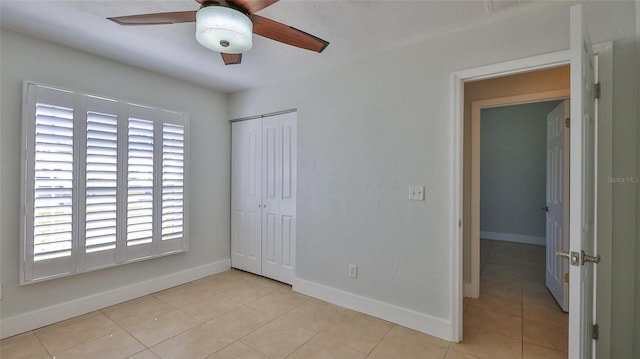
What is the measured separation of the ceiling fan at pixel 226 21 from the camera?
141cm

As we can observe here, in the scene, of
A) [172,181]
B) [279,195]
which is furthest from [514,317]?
[172,181]

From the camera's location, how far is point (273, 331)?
2.35 m

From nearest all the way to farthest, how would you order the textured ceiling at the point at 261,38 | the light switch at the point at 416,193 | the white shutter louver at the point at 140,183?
the textured ceiling at the point at 261,38
the light switch at the point at 416,193
the white shutter louver at the point at 140,183

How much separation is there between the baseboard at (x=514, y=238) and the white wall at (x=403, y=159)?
421 cm

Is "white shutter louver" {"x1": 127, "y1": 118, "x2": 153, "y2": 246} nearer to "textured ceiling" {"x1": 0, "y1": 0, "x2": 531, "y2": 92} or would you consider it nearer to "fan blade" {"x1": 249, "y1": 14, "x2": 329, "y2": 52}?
→ "textured ceiling" {"x1": 0, "y1": 0, "x2": 531, "y2": 92}

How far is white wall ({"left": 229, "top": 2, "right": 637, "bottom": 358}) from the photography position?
173 cm

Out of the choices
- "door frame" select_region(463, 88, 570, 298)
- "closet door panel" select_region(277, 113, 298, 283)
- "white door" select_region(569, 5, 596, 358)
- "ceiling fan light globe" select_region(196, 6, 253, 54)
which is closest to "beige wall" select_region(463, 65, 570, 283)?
"door frame" select_region(463, 88, 570, 298)

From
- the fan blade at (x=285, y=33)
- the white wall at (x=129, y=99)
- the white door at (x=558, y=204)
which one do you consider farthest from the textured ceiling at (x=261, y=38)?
the white door at (x=558, y=204)

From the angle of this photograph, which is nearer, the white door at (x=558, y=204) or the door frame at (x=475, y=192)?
the white door at (x=558, y=204)

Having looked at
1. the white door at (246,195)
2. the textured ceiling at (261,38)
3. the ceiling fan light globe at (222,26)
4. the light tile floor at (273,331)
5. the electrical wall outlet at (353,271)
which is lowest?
the light tile floor at (273,331)

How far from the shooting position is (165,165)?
3158 mm

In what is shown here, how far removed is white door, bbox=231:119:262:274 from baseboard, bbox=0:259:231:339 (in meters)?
0.46

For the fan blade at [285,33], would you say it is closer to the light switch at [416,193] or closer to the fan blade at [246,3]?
the fan blade at [246,3]

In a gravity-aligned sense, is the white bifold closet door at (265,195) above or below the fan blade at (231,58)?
below
